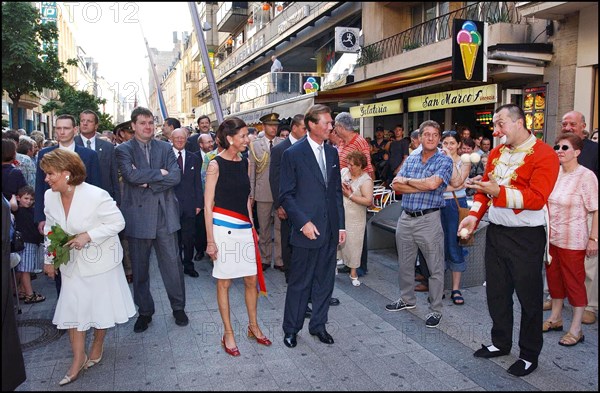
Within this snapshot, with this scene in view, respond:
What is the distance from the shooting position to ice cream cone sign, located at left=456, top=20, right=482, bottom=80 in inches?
385

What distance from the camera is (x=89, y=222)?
12.2 ft

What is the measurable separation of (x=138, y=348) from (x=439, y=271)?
113 inches

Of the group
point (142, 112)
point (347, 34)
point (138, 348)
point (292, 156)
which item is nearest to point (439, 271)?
point (292, 156)

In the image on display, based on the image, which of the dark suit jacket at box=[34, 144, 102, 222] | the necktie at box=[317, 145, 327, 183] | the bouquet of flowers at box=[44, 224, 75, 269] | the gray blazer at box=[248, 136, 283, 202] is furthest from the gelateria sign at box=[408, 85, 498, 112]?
the bouquet of flowers at box=[44, 224, 75, 269]

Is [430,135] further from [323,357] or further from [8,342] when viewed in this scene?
[8,342]

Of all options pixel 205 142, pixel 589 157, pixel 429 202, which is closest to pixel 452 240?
pixel 429 202

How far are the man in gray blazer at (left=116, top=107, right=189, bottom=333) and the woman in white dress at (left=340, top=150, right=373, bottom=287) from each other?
2173mm

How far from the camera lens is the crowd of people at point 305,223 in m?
3.74

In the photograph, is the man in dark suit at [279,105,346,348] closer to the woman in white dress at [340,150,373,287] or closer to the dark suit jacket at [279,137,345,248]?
the dark suit jacket at [279,137,345,248]

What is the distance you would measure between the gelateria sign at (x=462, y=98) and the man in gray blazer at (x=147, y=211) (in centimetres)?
748

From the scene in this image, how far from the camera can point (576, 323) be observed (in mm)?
4391

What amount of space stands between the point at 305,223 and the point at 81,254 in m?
1.71

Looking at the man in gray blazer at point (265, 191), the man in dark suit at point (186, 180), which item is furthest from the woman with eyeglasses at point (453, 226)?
the man in dark suit at point (186, 180)

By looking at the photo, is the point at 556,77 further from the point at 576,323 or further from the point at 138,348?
the point at 138,348
